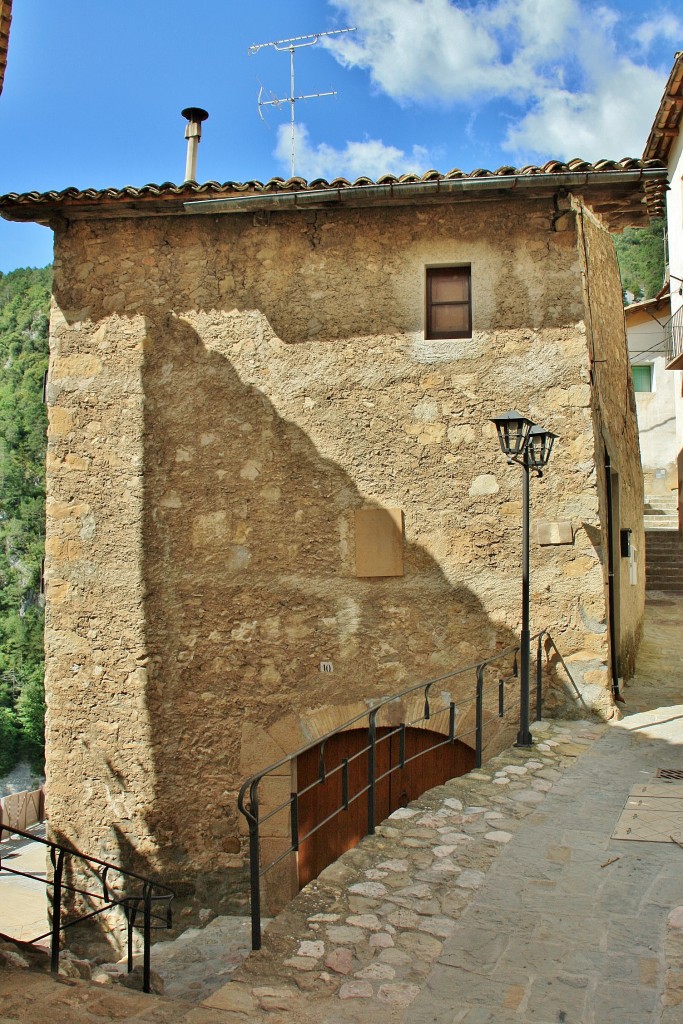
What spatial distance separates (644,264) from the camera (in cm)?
3672

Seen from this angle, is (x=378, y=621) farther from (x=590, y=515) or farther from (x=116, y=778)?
(x=116, y=778)

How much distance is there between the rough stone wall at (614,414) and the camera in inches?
348

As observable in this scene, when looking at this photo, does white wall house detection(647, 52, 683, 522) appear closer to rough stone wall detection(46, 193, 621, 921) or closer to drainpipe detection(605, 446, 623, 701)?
drainpipe detection(605, 446, 623, 701)

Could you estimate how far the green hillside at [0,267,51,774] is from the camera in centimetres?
4675

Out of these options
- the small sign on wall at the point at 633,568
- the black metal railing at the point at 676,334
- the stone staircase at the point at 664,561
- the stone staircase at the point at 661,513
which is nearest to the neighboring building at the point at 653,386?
the stone staircase at the point at 661,513

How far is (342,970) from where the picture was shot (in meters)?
3.90

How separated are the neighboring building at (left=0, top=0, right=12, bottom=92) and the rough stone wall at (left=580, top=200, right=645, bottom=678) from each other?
17.7 feet

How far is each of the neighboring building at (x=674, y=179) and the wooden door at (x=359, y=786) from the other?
13.1 meters

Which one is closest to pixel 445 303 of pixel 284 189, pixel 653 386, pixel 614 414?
pixel 284 189

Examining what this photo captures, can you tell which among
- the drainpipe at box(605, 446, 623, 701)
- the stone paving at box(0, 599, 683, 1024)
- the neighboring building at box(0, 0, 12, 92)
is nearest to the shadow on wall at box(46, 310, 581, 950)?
the drainpipe at box(605, 446, 623, 701)

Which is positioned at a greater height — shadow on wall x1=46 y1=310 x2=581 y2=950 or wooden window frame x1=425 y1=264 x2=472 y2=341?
wooden window frame x1=425 y1=264 x2=472 y2=341

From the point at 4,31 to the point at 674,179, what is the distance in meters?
17.0

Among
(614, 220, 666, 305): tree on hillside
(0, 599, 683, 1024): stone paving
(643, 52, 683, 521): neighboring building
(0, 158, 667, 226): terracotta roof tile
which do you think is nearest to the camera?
(0, 599, 683, 1024): stone paving

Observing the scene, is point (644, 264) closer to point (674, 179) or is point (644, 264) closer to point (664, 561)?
point (674, 179)
